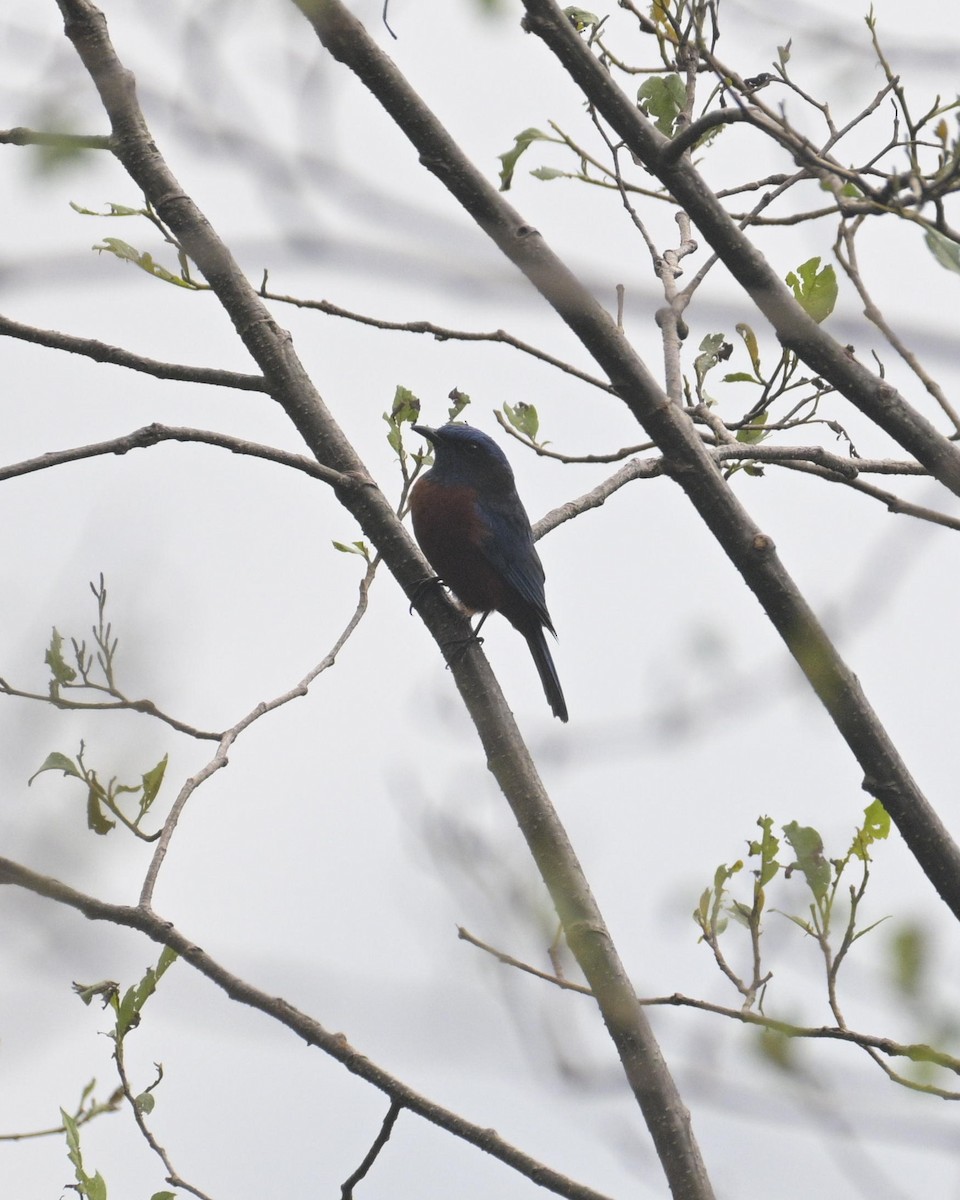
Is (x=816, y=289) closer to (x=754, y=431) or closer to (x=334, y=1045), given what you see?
(x=754, y=431)

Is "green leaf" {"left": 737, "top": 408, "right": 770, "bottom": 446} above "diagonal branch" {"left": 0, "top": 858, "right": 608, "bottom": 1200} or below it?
above

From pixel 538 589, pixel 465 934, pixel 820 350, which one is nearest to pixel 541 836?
pixel 465 934

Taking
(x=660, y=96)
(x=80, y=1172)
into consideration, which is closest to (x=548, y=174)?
(x=660, y=96)

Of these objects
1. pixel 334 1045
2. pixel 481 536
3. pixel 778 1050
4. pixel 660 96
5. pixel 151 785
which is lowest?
pixel 778 1050

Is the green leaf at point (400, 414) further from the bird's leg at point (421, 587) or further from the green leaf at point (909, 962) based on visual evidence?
the green leaf at point (909, 962)

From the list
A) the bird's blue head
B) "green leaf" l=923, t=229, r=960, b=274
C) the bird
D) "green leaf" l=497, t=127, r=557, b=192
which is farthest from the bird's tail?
"green leaf" l=923, t=229, r=960, b=274

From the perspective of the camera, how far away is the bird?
649 centimetres

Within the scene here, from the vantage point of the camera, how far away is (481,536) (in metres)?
6.56

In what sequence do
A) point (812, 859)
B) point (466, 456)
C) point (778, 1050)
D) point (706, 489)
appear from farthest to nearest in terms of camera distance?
point (466, 456), point (812, 859), point (706, 489), point (778, 1050)

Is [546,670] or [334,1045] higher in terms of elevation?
[546,670]

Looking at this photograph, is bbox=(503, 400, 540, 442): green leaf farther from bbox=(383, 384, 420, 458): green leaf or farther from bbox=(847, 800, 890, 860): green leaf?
bbox=(847, 800, 890, 860): green leaf

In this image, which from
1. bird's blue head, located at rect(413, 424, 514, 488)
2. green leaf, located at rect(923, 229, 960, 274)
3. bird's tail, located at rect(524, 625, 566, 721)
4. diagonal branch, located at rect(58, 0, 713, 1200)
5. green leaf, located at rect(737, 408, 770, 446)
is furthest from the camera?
bird's blue head, located at rect(413, 424, 514, 488)

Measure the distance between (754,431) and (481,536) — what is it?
2520 millimetres

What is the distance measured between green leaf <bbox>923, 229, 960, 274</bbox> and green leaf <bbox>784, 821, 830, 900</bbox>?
1534mm
